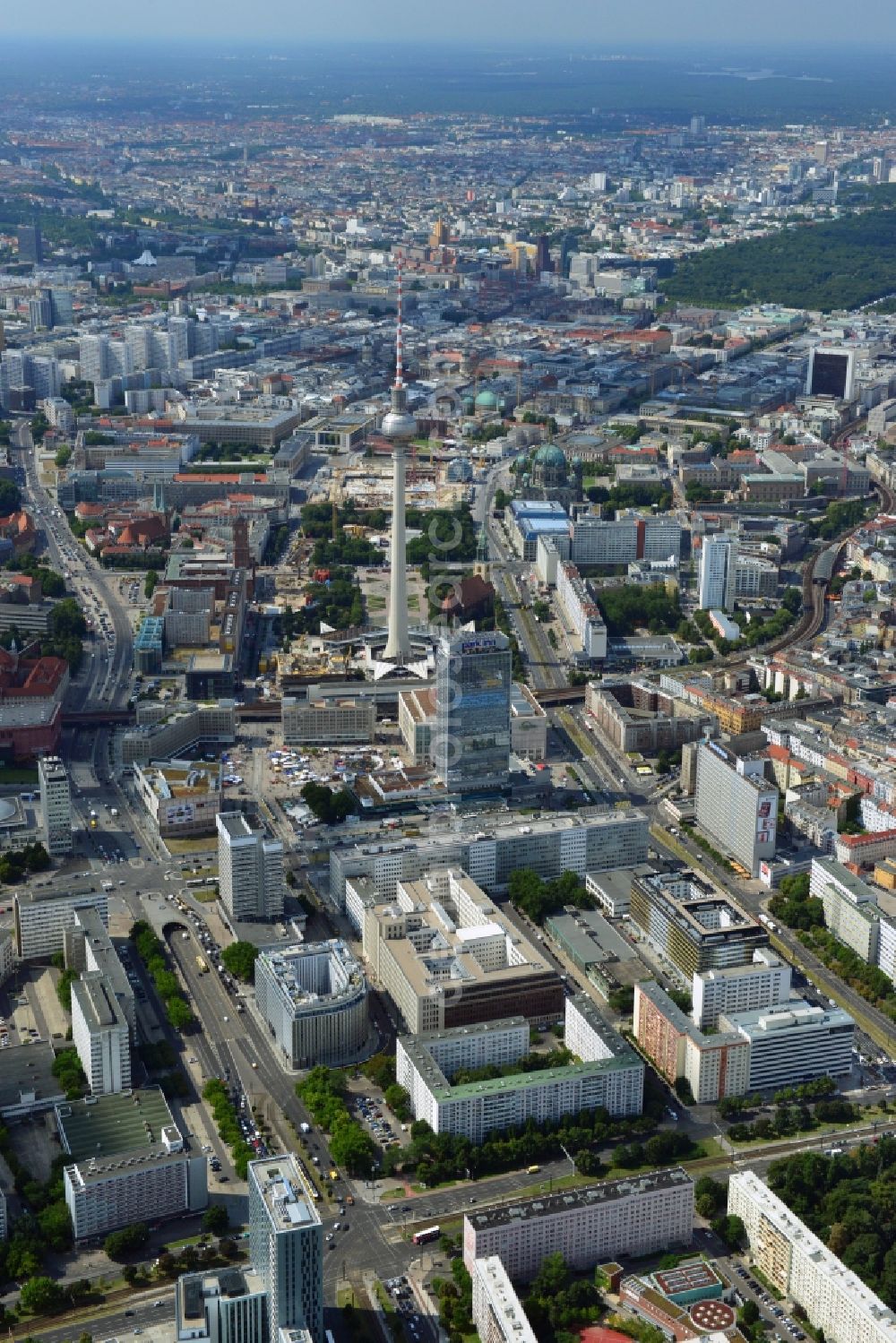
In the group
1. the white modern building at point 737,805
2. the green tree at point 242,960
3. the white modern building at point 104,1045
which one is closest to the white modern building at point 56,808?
the green tree at point 242,960

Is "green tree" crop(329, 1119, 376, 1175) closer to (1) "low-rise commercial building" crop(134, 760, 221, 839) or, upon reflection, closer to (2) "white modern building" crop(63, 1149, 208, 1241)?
(2) "white modern building" crop(63, 1149, 208, 1241)

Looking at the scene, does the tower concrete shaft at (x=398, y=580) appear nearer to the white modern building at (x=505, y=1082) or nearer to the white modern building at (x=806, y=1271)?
the white modern building at (x=505, y=1082)

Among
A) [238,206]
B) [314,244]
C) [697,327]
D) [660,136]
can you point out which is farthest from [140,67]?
[697,327]

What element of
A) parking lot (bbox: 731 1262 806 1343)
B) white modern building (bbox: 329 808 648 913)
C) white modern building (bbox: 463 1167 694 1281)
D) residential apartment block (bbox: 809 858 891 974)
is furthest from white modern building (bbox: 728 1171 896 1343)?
white modern building (bbox: 329 808 648 913)

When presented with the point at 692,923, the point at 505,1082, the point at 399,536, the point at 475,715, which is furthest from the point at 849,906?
the point at 399,536

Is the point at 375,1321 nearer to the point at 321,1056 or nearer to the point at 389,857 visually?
the point at 321,1056

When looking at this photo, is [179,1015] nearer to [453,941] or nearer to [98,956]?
[98,956]
